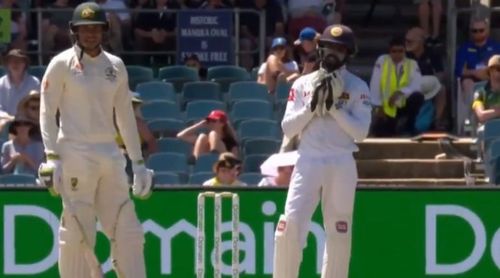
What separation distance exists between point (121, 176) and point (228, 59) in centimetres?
738

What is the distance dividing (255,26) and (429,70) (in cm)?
192

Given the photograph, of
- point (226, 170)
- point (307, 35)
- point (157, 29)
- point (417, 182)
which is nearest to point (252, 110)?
point (307, 35)

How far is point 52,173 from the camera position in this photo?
41.9ft

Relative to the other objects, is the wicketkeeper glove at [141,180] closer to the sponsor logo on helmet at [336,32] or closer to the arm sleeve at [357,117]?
the arm sleeve at [357,117]

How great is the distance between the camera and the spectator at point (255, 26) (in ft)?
67.5

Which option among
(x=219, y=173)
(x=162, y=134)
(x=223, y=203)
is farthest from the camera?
(x=162, y=134)

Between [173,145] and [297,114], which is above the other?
[297,114]

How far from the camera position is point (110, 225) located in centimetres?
1304

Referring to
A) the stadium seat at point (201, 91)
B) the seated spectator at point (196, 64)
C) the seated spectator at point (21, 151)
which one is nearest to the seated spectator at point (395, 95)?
the stadium seat at point (201, 91)

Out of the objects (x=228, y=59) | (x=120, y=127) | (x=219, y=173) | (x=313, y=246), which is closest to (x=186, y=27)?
(x=228, y=59)

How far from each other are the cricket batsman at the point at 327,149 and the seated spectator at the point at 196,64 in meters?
6.94

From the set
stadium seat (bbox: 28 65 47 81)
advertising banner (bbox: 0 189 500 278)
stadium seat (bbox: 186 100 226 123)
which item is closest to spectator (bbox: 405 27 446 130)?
stadium seat (bbox: 186 100 226 123)

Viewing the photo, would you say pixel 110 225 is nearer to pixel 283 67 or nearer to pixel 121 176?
pixel 121 176

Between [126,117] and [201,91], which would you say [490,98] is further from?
[126,117]
